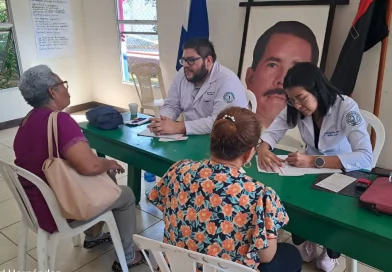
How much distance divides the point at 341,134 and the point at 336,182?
37 centimetres

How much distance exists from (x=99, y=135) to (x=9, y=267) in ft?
2.96

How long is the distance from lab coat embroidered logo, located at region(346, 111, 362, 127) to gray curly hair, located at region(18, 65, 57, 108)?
54.6 inches

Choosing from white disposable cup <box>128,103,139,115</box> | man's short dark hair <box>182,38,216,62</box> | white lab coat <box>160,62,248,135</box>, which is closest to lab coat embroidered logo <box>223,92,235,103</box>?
white lab coat <box>160,62,248,135</box>

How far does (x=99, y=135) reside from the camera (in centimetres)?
Answer: 219

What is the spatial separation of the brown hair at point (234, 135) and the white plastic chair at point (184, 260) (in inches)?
13.2

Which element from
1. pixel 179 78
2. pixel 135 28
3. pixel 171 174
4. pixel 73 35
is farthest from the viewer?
pixel 73 35

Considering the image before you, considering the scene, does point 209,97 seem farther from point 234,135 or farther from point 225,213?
point 225,213

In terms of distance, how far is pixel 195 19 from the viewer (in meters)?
3.73

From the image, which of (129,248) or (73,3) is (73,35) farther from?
(129,248)

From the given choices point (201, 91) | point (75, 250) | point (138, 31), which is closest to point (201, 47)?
point (201, 91)

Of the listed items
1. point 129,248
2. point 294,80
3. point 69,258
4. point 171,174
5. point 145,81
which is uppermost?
point 294,80

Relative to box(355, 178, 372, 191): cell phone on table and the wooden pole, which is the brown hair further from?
the wooden pole

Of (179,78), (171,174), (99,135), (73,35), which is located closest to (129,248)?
(99,135)

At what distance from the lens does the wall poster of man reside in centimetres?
306
